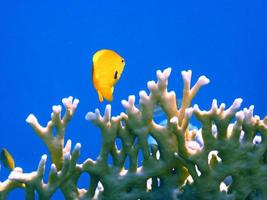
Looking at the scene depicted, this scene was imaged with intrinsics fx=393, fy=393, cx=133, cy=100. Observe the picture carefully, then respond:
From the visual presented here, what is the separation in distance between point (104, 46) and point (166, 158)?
2257cm

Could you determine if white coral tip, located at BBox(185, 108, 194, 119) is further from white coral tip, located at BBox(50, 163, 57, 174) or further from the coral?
white coral tip, located at BBox(50, 163, 57, 174)

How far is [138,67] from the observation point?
25.3 m

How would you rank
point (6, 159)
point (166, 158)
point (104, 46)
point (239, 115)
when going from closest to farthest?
point (239, 115) → point (166, 158) → point (6, 159) → point (104, 46)

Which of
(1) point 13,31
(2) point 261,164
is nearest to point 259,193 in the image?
(2) point 261,164

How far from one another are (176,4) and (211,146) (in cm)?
2256

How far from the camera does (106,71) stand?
2.83 m

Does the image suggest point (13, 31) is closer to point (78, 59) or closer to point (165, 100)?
point (78, 59)

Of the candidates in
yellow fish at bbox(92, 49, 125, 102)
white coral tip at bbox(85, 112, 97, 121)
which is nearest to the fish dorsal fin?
yellow fish at bbox(92, 49, 125, 102)

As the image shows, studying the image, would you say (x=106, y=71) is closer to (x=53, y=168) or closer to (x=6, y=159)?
(x=53, y=168)

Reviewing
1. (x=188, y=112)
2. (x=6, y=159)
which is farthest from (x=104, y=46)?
(x=188, y=112)

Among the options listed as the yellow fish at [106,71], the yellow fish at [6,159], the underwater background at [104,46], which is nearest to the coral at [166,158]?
the yellow fish at [106,71]

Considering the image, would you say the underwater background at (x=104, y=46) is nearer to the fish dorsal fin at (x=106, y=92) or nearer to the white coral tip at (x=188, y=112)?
the fish dorsal fin at (x=106, y=92)

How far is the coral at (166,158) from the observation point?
9.14ft

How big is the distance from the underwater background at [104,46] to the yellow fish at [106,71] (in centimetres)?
2067
